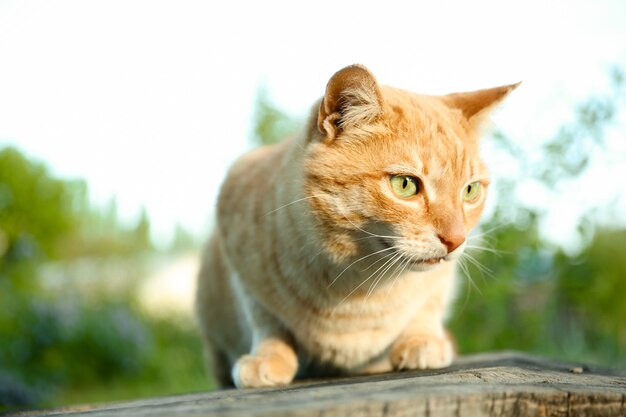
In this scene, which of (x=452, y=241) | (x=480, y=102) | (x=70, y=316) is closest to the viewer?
(x=452, y=241)

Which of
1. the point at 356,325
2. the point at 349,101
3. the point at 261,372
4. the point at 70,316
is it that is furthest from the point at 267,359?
the point at 70,316

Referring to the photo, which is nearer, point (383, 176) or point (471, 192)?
point (383, 176)

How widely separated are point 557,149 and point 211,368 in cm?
250

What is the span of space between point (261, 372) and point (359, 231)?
61 centimetres

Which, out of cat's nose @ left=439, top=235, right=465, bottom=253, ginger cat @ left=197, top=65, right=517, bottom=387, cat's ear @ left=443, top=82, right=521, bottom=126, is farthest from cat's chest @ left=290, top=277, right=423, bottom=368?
cat's ear @ left=443, top=82, right=521, bottom=126

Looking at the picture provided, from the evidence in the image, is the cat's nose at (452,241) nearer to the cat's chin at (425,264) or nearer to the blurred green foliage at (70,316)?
the cat's chin at (425,264)

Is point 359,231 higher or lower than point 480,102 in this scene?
lower

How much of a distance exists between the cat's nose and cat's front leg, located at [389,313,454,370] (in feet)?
1.57

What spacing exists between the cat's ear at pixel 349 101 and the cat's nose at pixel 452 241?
0.50 metres

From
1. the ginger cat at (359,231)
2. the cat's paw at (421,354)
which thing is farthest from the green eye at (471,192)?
the cat's paw at (421,354)

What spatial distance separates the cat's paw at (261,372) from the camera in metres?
2.16

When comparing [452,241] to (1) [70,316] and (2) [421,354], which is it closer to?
(2) [421,354]

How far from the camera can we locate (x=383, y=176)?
6.85 ft

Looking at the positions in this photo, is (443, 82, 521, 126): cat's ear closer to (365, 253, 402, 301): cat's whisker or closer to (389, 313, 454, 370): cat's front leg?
(365, 253, 402, 301): cat's whisker
